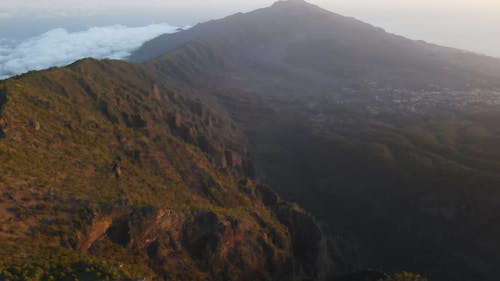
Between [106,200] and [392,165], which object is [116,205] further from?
[392,165]

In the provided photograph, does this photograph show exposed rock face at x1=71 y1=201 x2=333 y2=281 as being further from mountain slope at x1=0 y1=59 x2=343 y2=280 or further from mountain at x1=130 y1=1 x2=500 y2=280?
mountain at x1=130 y1=1 x2=500 y2=280

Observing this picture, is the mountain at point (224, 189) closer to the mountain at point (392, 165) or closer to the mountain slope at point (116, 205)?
the mountain slope at point (116, 205)

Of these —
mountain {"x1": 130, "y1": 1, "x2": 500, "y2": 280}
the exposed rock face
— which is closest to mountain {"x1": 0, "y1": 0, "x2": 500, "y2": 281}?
the exposed rock face

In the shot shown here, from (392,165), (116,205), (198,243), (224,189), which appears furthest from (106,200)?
(392,165)

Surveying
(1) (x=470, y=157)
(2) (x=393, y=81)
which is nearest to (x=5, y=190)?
(1) (x=470, y=157)

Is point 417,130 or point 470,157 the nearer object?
point 470,157

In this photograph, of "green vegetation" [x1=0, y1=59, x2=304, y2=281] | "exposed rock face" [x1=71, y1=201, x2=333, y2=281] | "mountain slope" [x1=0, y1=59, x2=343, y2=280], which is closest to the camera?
"green vegetation" [x1=0, y1=59, x2=304, y2=281]

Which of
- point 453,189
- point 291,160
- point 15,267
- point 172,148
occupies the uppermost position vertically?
point 15,267

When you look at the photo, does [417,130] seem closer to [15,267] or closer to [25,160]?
[25,160]
